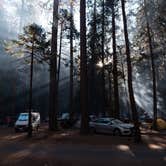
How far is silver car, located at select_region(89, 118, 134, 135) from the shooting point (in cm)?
2677

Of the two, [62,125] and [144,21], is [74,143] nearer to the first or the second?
[62,125]

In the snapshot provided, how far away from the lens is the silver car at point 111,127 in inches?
1054

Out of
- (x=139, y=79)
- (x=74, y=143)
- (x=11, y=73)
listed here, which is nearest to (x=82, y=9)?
(x=74, y=143)

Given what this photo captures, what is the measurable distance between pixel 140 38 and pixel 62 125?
13328mm

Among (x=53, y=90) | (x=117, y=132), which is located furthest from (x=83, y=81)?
(x=117, y=132)

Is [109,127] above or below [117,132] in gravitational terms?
above

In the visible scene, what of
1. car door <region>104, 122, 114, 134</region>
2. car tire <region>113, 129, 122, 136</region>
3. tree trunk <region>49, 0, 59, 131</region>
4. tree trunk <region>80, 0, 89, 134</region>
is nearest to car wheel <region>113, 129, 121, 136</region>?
car tire <region>113, 129, 122, 136</region>

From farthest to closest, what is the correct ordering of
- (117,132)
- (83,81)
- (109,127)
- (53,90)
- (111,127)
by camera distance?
(53,90), (109,127), (111,127), (117,132), (83,81)

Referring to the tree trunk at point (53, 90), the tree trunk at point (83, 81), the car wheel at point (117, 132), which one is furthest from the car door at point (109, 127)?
the tree trunk at point (53, 90)

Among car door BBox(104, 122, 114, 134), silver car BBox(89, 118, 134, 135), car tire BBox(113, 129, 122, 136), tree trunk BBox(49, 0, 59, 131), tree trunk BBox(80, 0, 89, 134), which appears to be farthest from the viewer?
tree trunk BBox(49, 0, 59, 131)

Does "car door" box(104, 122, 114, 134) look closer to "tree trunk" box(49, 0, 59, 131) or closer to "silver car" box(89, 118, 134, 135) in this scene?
"silver car" box(89, 118, 134, 135)

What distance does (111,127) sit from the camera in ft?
91.6

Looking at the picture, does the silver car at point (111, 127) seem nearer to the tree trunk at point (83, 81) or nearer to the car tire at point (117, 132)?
the car tire at point (117, 132)

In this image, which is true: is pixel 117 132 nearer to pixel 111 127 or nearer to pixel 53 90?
pixel 111 127
